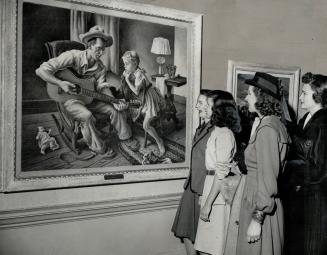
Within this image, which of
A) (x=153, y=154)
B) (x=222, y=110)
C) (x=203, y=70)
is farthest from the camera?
(x=203, y=70)

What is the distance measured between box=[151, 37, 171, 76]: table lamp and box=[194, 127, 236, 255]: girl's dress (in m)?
0.95

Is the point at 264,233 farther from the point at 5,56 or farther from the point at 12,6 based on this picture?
the point at 12,6

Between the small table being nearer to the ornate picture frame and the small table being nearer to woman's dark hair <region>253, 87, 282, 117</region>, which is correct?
the ornate picture frame

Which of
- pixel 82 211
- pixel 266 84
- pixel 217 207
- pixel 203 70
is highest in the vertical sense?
pixel 203 70

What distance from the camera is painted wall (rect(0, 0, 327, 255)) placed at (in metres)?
2.76

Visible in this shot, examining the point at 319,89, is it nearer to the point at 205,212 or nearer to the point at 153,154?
the point at 205,212

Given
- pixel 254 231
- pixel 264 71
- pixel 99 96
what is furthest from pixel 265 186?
pixel 264 71

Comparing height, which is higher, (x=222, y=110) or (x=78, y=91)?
(x=78, y=91)

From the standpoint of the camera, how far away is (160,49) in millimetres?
3252

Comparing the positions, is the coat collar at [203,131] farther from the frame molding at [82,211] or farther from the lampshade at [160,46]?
the lampshade at [160,46]

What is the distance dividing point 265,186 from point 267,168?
0.12m

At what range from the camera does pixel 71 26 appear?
279cm

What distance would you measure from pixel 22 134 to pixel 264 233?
6.29 feet

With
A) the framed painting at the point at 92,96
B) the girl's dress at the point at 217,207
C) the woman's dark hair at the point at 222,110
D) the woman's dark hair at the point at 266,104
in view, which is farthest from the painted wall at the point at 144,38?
the woman's dark hair at the point at 266,104
